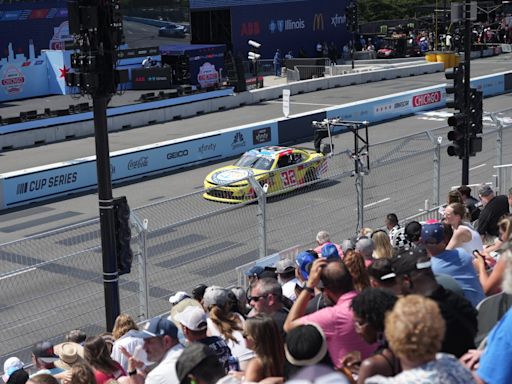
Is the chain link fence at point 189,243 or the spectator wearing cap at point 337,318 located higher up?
the spectator wearing cap at point 337,318

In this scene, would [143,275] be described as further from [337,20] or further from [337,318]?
[337,20]

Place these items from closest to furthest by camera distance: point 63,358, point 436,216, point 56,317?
point 63,358 < point 56,317 < point 436,216

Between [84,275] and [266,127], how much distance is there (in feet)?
62.6

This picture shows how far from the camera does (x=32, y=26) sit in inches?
1754

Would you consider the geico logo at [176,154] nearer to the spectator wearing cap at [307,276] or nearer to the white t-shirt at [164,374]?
the spectator wearing cap at [307,276]

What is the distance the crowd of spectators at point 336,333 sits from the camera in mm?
4574

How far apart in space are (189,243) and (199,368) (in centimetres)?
699

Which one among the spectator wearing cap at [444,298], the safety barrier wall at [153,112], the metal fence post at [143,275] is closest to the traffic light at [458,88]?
the metal fence post at [143,275]

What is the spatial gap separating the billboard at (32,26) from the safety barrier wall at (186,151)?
60.2 feet

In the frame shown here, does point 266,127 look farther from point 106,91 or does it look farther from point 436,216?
point 106,91

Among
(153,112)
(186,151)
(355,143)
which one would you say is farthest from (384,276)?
(153,112)

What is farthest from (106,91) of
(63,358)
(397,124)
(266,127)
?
(397,124)

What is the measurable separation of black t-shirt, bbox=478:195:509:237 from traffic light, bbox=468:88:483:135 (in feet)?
22.2

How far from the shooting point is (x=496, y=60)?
60969 mm
